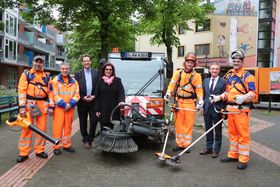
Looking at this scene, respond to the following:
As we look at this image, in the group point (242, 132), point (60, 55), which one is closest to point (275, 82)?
point (242, 132)

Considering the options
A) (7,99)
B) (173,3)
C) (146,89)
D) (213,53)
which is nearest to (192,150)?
(146,89)

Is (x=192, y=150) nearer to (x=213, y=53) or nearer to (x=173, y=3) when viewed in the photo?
(x=173, y=3)

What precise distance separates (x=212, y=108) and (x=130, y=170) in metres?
2.26

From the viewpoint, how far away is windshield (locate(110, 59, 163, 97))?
829 centimetres

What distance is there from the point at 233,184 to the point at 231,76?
216cm

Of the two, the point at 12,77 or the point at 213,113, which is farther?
the point at 12,77

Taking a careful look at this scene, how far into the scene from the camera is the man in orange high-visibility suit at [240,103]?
5.89 m

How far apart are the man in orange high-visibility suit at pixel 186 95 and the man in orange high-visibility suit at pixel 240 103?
2.71 ft

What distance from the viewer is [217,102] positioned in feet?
21.5

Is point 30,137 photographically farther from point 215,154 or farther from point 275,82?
point 275,82

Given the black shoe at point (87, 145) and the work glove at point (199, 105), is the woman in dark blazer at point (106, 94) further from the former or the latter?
the work glove at point (199, 105)

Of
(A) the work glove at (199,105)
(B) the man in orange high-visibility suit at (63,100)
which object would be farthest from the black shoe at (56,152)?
(A) the work glove at (199,105)

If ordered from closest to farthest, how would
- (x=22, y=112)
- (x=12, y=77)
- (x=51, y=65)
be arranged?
Result: (x=22, y=112), (x=12, y=77), (x=51, y=65)

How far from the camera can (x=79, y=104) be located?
7297 mm
